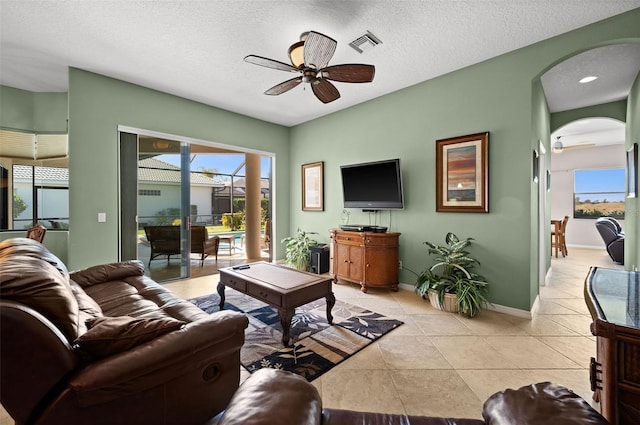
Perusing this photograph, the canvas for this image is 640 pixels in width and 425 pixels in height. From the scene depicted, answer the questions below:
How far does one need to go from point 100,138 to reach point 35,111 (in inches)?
64.3

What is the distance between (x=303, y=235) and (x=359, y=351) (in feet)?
10.2

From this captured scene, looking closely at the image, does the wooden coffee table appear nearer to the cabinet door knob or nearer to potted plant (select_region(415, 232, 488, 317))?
potted plant (select_region(415, 232, 488, 317))

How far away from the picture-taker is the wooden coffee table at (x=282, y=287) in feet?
7.66

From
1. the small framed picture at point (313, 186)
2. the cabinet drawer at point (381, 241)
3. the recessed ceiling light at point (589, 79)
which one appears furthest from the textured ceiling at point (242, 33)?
the cabinet drawer at point (381, 241)

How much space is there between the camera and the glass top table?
1.01m

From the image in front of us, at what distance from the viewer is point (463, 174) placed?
3.37 m

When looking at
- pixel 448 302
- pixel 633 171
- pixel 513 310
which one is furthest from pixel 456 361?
pixel 633 171

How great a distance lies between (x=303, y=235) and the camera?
5.25m

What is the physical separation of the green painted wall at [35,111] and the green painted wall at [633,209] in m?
7.85

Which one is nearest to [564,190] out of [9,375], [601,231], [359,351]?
[601,231]

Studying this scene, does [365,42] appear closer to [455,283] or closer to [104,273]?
[455,283]

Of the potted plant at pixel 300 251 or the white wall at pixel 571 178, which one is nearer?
the potted plant at pixel 300 251

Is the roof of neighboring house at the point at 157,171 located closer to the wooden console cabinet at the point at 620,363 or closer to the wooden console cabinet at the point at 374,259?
the wooden console cabinet at the point at 374,259

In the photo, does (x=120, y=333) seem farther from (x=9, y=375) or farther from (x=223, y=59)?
(x=223, y=59)
